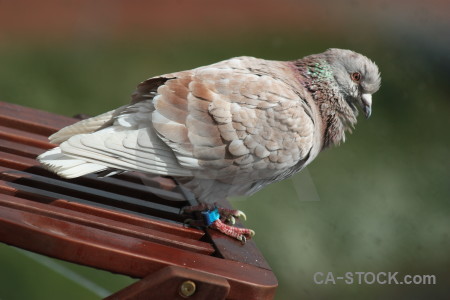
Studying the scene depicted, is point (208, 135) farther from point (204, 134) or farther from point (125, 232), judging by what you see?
point (125, 232)

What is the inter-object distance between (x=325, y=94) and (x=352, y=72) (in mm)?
173

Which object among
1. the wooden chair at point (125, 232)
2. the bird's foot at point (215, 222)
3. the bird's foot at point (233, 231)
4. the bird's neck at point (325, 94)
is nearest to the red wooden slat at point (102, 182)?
the wooden chair at point (125, 232)

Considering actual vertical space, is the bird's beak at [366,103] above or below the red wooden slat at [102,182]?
above

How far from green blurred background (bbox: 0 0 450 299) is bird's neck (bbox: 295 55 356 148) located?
146cm

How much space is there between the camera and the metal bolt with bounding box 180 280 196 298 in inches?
82.5

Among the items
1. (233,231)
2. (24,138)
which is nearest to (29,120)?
(24,138)

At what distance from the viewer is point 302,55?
557 cm

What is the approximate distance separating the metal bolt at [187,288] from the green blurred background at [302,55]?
2.17m

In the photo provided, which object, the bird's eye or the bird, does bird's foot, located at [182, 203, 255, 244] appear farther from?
the bird's eye

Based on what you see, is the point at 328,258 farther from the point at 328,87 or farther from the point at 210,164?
the point at 210,164

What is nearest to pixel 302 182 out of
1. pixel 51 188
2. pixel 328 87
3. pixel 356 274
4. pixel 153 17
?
pixel 328 87

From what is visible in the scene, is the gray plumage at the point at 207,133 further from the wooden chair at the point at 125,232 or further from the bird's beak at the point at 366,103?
the bird's beak at the point at 366,103

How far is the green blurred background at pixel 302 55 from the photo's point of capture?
16.4ft

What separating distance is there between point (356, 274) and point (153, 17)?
9.48ft
